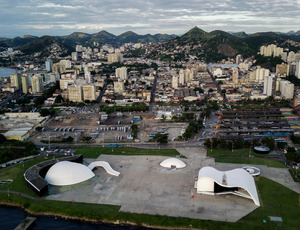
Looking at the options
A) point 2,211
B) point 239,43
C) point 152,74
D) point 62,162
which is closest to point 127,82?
point 152,74

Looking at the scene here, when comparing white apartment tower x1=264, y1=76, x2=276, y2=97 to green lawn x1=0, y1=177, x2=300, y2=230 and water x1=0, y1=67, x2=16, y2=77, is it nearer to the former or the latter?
green lawn x1=0, y1=177, x2=300, y2=230

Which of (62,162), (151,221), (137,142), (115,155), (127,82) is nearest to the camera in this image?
(151,221)

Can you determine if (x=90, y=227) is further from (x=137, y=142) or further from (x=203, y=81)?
(x=203, y=81)

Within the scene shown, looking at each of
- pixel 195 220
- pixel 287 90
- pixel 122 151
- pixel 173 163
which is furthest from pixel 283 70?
pixel 195 220

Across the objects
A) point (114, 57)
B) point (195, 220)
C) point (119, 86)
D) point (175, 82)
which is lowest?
point (195, 220)

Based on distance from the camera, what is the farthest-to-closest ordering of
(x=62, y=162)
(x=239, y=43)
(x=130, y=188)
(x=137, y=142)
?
(x=239, y=43), (x=137, y=142), (x=62, y=162), (x=130, y=188)

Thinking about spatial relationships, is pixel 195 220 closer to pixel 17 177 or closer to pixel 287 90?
pixel 17 177

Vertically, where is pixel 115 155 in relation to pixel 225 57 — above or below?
below
